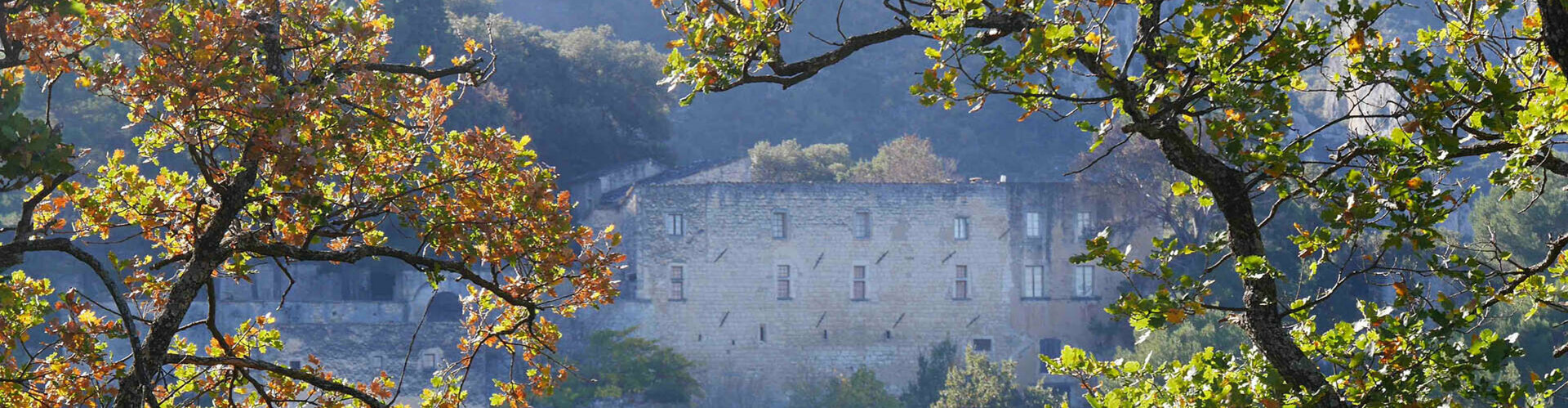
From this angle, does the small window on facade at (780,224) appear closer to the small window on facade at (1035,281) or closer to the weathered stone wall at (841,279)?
the weathered stone wall at (841,279)

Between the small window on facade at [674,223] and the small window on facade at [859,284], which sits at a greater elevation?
the small window on facade at [674,223]

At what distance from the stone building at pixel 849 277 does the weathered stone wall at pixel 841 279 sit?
3cm

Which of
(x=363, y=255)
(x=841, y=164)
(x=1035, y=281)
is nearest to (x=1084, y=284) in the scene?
(x=1035, y=281)

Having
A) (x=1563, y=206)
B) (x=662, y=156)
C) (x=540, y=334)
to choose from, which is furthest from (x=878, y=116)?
(x=540, y=334)

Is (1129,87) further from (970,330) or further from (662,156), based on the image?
(662,156)

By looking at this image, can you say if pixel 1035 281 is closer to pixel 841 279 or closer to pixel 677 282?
pixel 841 279

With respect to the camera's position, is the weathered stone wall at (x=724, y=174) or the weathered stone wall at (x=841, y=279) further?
the weathered stone wall at (x=724, y=174)

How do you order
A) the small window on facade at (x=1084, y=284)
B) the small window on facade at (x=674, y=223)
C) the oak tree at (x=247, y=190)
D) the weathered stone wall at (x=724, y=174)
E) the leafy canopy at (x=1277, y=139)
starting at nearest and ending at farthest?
the leafy canopy at (x=1277, y=139)
the oak tree at (x=247, y=190)
the small window on facade at (x=674, y=223)
the small window on facade at (x=1084, y=284)
the weathered stone wall at (x=724, y=174)

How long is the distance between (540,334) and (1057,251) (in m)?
28.1

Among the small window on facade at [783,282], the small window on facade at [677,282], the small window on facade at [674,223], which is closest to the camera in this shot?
the small window on facade at [674,223]

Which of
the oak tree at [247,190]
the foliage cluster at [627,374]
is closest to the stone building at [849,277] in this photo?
the foliage cluster at [627,374]

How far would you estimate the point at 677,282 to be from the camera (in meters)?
33.9

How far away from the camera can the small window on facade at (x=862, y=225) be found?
34.1 m

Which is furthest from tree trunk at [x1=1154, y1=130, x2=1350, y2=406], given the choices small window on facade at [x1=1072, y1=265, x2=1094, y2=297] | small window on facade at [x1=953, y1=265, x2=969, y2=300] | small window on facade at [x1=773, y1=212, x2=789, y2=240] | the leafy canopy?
small window on facade at [x1=1072, y1=265, x2=1094, y2=297]
